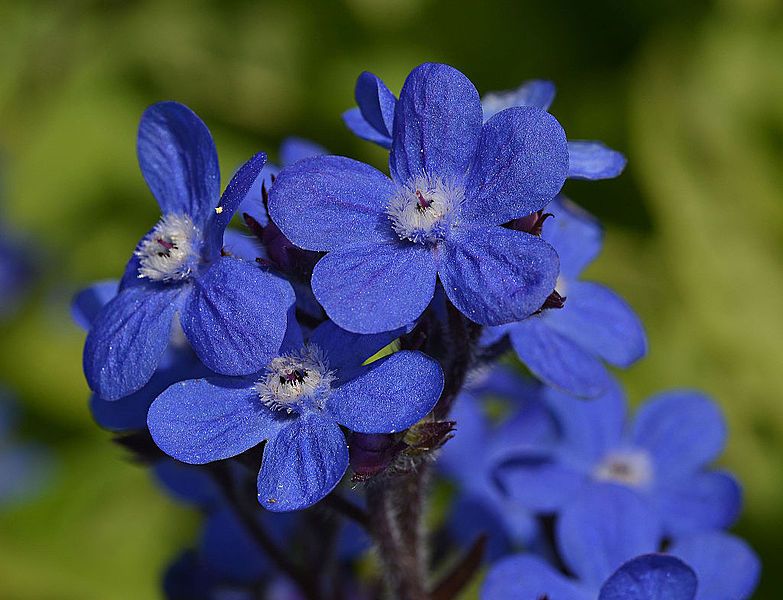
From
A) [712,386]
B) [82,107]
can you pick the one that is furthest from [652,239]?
[82,107]

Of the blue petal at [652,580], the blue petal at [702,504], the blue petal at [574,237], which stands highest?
the blue petal at [574,237]

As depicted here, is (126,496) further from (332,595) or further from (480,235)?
(480,235)

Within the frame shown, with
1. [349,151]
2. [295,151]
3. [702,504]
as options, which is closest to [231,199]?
[295,151]

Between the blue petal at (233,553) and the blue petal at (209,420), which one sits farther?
the blue petal at (233,553)

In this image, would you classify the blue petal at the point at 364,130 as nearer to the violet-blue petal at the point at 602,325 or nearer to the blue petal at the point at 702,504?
the violet-blue petal at the point at 602,325

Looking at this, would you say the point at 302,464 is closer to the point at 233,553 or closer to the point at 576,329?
the point at 576,329

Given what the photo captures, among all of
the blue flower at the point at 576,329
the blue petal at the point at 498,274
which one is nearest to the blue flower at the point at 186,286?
the blue petal at the point at 498,274
